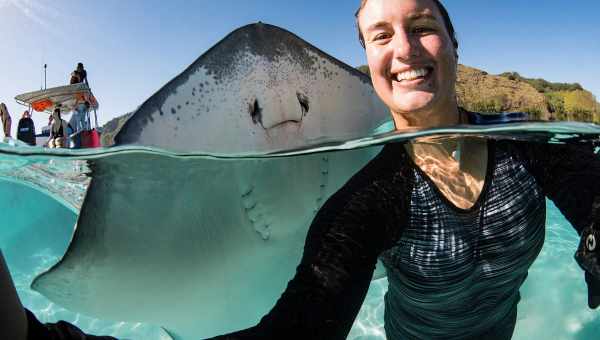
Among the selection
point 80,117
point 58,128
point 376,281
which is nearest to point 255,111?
point 376,281

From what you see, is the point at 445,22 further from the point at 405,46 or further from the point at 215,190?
the point at 215,190

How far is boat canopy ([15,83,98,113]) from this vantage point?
387 inches

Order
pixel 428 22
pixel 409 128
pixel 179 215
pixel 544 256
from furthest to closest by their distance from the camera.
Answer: pixel 544 256 → pixel 179 215 → pixel 409 128 → pixel 428 22

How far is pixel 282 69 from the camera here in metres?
2.40

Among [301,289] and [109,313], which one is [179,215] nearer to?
[109,313]

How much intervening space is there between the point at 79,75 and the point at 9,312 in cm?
1147

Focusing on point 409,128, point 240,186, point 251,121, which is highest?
point 251,121

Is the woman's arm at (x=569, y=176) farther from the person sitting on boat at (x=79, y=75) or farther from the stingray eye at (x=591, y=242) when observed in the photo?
the person sitting on boat at (x=79, y=75)

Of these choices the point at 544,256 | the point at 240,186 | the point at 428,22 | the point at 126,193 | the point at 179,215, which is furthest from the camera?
the point at 544,256

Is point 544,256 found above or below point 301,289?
below

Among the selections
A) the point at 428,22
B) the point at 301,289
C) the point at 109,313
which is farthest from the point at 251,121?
the point at 109,313

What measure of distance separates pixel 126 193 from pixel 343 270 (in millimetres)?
1672

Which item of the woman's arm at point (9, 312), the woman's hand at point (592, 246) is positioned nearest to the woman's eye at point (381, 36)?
the woman's hand at point (592, 246)

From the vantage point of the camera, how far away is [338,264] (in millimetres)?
1367
